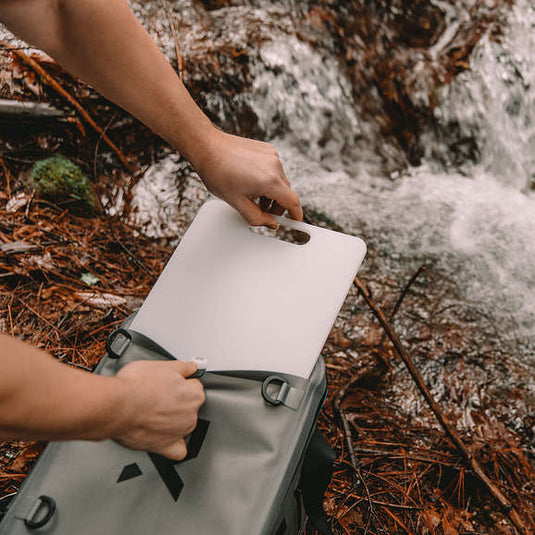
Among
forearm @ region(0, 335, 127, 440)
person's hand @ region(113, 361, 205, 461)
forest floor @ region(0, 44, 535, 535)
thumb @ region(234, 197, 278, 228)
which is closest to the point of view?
forearm @ region(0, 335, 127, 440)

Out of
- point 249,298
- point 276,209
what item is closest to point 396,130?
point 276,209

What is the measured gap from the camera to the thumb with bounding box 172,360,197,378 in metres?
0.93

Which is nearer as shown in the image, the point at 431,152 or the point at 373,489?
the point at 373,489

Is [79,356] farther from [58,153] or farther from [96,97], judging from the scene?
[96,97]

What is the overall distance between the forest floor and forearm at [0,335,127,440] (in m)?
0.57

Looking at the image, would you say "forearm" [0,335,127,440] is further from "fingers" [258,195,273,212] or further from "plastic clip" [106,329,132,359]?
"fingers" [258,195,273,212]

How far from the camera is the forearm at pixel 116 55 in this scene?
97 cm

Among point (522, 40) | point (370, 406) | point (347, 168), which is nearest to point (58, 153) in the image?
point (347, 168)

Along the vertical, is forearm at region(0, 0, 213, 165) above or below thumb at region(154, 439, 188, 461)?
above

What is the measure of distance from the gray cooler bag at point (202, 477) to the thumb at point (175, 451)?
29 millimetres

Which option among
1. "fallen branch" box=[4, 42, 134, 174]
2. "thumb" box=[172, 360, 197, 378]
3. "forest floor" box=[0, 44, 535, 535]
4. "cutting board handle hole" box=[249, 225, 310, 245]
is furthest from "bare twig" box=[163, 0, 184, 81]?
"thumb" box=[172, 360, 197, 378]

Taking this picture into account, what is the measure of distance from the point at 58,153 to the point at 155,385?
1.59 metres

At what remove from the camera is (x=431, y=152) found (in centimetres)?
254

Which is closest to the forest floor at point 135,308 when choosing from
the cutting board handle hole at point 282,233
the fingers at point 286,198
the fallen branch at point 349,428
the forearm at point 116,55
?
the fallen branch at point 349,428
